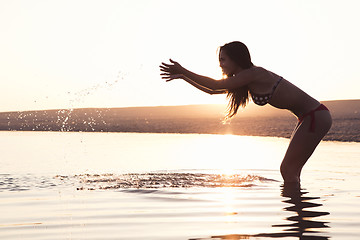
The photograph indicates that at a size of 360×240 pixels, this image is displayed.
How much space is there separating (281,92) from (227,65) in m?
0.77

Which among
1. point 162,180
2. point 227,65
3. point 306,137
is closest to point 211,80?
point 227,65

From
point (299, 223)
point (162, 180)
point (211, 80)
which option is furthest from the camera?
point (162, 180)

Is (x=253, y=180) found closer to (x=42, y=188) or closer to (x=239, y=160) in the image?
(x=42, y=188)

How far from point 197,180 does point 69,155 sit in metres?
7.80

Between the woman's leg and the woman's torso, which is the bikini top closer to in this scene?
the woman's torso

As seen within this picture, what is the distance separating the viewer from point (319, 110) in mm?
8273

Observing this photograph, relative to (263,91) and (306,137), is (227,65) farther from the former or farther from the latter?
(306,137)

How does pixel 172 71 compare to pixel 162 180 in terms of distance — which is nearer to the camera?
pixel 172 71

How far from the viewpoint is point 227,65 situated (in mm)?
7930

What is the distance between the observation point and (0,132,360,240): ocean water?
6.22 metres

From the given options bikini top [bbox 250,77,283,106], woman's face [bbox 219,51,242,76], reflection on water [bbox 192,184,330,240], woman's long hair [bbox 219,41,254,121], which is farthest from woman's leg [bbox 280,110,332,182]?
woman's face [bbox 219,51,242,76]

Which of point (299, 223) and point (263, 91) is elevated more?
point (263, 91)

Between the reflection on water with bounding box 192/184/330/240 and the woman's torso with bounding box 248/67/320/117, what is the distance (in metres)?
1.14

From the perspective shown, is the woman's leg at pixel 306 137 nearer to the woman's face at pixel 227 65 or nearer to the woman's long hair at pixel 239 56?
the woman's long hair at pixel 239 56
